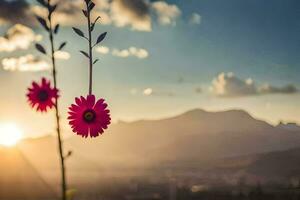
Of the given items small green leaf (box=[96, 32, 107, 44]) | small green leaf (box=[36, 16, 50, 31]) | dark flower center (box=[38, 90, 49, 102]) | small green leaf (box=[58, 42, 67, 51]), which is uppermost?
small green leaf (box=[36, 16, 50, 31])

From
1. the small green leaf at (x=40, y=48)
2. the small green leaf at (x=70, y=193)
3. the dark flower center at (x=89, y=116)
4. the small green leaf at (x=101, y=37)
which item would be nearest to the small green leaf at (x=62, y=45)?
the small green leaf at (x=40, y=48)

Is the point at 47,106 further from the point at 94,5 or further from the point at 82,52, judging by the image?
the point at 94,5

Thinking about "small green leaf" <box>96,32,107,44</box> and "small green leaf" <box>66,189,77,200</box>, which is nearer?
"small green leaf" <box>66,189,77,200</box>

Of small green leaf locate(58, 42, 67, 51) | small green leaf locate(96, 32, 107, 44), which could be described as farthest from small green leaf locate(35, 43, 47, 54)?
small green leaf locate(96, 32, 107, 44)

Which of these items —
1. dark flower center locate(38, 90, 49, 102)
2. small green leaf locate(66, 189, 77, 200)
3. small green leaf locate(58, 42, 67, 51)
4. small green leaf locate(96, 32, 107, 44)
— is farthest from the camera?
small green leaf locate(96, 32, 107, 44)

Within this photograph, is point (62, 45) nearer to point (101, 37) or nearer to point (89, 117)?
point (101, 37)

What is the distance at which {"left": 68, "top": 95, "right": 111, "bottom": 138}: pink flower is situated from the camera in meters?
4.79

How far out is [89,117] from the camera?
479cm

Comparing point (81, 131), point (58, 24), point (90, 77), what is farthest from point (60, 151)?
point (58, 24)

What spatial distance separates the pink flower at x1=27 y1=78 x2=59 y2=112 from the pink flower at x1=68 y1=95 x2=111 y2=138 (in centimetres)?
20

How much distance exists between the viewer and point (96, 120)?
4797mm

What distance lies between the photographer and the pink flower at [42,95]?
4.82 meters

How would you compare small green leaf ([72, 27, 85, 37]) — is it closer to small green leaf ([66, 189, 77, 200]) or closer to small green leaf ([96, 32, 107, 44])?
small green leaf ([96, 32, 107, 44])

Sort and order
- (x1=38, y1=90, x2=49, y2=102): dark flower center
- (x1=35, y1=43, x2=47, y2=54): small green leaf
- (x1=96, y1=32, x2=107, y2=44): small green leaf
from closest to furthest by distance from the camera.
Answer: (x1=35, y1=43, x2=47, y2=54): small green leaf < (x1=38, y1=90, x2=49, y2=102): dark flower center < (x1=96, y1=32, x2=107, y2=44): small green leaf
